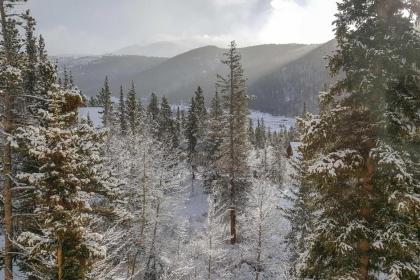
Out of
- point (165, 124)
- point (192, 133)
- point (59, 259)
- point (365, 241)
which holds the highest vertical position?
point (365, 241)

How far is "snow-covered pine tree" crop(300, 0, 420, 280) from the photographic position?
10.1m

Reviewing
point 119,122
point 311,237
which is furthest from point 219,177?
point 119,122

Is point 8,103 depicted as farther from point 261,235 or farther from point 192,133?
point 192,133

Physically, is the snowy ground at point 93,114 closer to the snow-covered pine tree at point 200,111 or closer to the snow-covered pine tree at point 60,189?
the snow-covered pine tree at point 200,111

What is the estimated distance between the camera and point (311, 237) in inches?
450

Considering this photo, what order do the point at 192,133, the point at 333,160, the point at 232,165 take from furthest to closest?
the point at 192,133 → the point at 232,165 → the point at 333,160

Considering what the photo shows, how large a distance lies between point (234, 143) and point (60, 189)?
27.1 meters

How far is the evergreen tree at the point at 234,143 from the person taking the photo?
3816 cm

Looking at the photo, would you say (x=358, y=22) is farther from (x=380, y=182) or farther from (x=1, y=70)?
(x=1, y=70)

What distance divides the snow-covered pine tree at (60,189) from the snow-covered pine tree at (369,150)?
621 centimetres

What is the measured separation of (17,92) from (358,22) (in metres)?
9.65

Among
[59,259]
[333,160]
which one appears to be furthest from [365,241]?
[59,259]

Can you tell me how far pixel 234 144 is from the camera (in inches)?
1506

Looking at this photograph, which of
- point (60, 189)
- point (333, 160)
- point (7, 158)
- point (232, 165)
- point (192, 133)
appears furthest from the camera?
point (192, 133)
